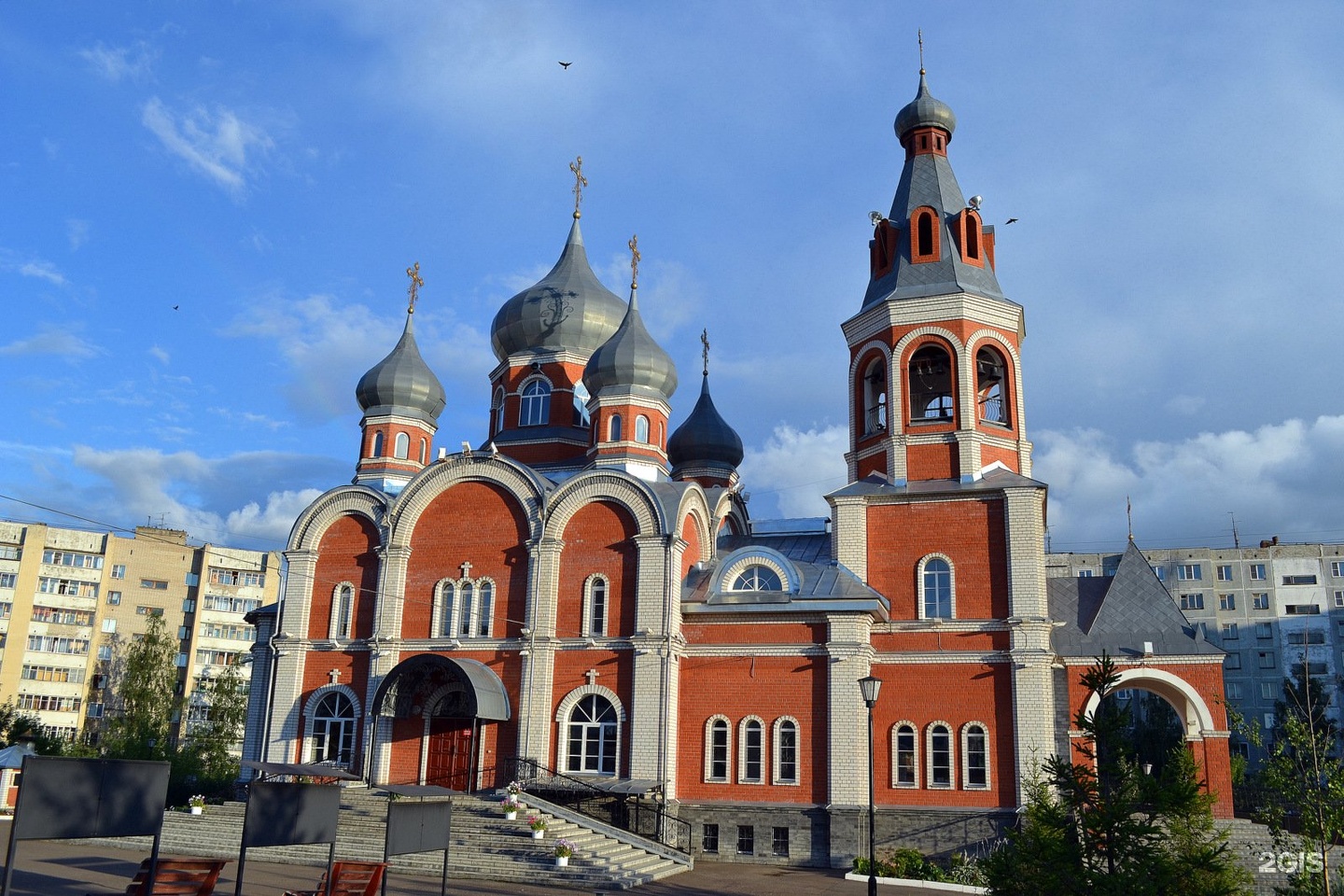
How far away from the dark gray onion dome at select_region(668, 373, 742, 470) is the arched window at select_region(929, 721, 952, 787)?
11.0 m

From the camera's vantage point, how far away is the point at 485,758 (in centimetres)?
2159

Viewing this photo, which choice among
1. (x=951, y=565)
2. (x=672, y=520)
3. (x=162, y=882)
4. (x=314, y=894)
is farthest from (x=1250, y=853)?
(x=162, y=882)

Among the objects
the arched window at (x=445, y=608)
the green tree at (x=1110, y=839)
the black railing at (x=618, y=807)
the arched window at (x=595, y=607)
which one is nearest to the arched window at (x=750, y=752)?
the black railing at (x=618, y=807)

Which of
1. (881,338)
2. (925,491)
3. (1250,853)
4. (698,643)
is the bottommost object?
(1250,853)

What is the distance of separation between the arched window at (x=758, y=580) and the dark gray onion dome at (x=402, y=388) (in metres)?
9.65

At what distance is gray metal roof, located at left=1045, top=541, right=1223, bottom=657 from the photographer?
21.5m

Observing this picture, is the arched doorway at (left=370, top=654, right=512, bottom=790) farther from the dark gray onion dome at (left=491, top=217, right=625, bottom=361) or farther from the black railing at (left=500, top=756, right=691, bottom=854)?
the dark gray onion dome at (left=491, top=217, right=625, bottom=361)

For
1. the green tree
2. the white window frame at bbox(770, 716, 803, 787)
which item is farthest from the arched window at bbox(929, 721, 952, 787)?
the green tree

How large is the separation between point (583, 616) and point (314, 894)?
34.7 ft

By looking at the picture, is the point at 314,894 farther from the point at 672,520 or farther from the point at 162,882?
the point at 672,520

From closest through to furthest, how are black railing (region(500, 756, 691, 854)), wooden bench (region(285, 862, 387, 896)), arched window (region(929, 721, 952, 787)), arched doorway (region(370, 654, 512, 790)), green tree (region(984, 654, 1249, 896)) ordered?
green tree (region(984, 654, 1249, 896))
wooden bench (region(285, 862, 387, 896))
black railing (region(500, 756, 691, 854))
arched window (region(929, 721, 952, 787))
arched doorway (region(370, 654, 512, 790))

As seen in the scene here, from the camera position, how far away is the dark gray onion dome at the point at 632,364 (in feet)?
81.6

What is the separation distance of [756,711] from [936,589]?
4233 mm

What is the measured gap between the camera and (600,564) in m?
22.2
